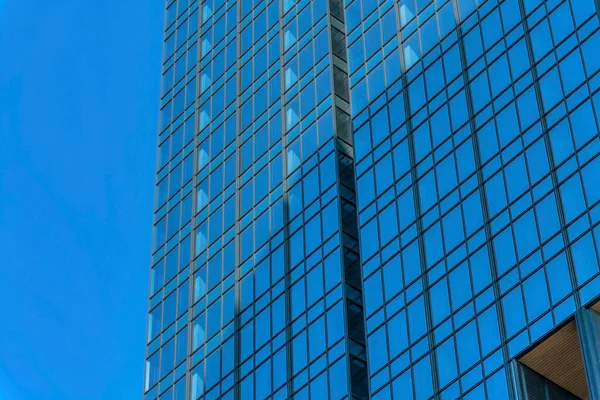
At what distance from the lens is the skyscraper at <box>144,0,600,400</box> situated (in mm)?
58594

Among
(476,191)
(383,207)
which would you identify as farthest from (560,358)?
(383,207)

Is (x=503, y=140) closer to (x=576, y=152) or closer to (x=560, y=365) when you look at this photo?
(x=576, y=152)

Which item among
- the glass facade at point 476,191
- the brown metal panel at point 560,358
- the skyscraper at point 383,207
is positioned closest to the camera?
the brown metal panel at point 560,358

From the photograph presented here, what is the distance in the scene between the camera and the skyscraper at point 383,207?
192 ft

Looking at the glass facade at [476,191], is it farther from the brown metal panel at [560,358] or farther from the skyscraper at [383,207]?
the brown metal panel at [560,358]

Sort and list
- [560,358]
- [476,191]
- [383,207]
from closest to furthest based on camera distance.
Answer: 1. [560,358]
2. [476,191]
3. [383,207]

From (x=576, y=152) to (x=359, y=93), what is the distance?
61.5ft

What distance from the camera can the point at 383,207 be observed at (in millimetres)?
69000

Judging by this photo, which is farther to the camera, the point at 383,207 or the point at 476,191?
the point at 383,207

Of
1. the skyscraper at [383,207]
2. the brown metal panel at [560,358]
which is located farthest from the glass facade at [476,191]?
the brown metal panel at [560,358]

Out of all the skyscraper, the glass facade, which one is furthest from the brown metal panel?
the glass facade

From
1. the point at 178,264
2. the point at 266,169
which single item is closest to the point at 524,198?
the point at 266,169

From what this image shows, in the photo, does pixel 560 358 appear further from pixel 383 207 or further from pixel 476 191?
pixel 383 207

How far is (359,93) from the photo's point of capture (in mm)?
75188
